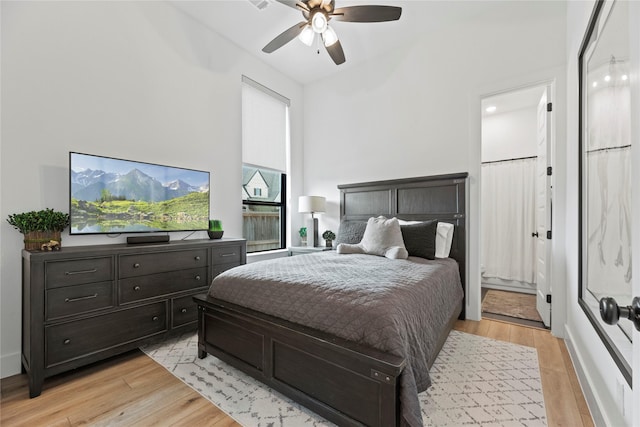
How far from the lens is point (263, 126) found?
162 inches

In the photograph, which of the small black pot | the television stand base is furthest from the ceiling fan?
the television stand base

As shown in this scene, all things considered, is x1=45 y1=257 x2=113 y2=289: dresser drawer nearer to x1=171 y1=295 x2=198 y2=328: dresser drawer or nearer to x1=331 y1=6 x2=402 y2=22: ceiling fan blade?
x1=171 y1=295 x2=198 y2=328: dresser drawer

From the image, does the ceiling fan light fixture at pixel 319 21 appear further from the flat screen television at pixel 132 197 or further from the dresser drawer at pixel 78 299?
the dresser drawer at pixel 78 299

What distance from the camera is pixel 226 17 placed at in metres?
3.16

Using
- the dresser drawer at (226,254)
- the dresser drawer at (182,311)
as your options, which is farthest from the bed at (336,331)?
the dresser drawer at (226,254)

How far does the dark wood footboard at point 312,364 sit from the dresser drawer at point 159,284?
0.57 m

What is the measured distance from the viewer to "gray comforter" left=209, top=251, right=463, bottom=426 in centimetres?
137

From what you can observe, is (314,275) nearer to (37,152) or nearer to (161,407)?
(161,407)

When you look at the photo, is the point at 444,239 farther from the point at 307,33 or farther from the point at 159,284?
the point at 159,284

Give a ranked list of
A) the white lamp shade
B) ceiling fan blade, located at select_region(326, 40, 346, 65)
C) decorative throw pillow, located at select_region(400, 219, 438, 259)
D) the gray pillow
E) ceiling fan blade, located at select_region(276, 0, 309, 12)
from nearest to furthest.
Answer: ceiling fan blade, located at select_region(276, 0, 309, 12) → ceiling fan blade, located at select_region(326, 40, 346, 65) → decorative throw pillow, located at select_region(400, 219, 438, 259) → the gray pillow → the white lamp shade

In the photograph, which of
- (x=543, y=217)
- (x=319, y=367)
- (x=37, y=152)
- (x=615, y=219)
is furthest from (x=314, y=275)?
(x=543, y=217)

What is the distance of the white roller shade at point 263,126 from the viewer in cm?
387

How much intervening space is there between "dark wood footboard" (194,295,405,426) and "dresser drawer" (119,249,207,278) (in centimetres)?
62

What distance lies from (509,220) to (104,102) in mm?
5340
